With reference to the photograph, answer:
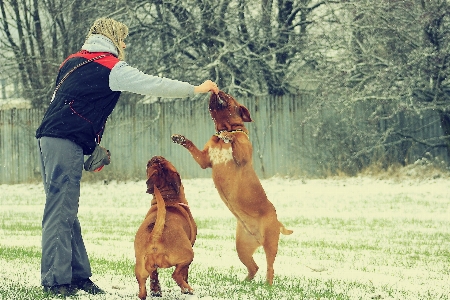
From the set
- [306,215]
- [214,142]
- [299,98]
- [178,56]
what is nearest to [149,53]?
[178,56]

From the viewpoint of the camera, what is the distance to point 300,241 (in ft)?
32.6

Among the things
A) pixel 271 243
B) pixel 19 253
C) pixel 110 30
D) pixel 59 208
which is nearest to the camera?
pixel 59 208

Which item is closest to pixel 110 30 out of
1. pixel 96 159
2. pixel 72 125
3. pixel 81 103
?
pixel 81 103

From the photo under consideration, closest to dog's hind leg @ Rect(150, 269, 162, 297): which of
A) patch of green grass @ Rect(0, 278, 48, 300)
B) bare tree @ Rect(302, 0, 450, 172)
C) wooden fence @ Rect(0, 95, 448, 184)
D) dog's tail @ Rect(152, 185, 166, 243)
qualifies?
dog's tail @ Rect(152, 185, 166, 243)

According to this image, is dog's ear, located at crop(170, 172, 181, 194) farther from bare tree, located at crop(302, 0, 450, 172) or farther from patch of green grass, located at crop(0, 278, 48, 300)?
bare tree, located at crop(302, 0, 450, 172)

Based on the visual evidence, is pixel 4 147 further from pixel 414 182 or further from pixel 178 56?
pixel 414 182

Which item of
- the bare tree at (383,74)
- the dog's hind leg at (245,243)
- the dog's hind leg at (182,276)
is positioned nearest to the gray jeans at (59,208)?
the dog's hind leg at (182,276)

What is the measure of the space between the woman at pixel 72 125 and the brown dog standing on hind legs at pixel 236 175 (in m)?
0.34

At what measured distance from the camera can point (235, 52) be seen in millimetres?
20547

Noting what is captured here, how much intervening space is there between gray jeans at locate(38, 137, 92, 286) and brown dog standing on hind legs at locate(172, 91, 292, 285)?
0.86m

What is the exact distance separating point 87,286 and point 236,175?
140 cm

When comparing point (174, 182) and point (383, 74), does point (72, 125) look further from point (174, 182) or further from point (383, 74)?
point (383, 74)

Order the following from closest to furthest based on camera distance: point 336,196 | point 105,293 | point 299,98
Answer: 1. point 105,293
2. point 336,196
3. point 299,98

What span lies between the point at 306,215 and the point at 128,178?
8739mm
